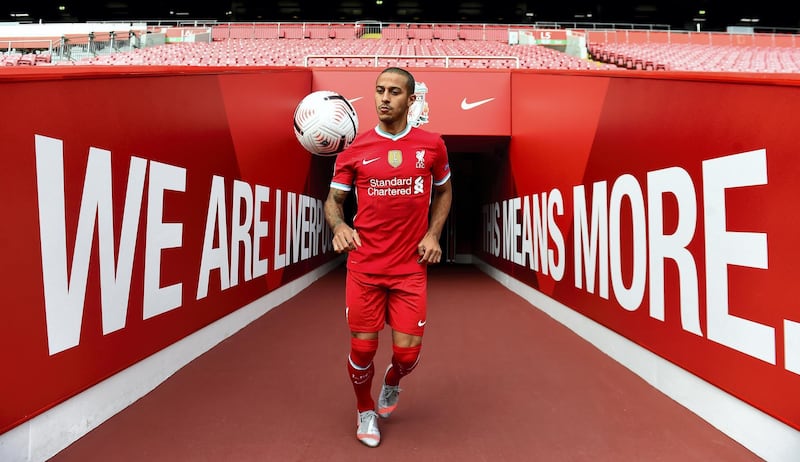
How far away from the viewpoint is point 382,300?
188 centimetres

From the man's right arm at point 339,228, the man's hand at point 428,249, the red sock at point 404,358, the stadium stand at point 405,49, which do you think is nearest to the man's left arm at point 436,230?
the man's hand at point 428,249

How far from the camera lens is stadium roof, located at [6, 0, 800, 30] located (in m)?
23.9

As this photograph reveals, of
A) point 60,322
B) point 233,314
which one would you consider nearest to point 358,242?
point 60,322

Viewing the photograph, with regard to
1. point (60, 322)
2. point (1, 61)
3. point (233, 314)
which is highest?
point (1, 61)

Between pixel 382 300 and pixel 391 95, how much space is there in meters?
0.85

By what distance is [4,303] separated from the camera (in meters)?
1.59

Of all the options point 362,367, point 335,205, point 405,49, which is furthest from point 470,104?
point 405,49

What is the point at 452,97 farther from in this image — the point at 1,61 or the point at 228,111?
the point at 1,61

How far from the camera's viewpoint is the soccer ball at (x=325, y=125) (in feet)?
10.8

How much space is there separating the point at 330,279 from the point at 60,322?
5549mm

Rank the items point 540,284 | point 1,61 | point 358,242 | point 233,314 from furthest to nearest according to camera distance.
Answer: point 1,61 → point 540,284 → point 233,314 → point 358,242

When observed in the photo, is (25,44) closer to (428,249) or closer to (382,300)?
(382,300)

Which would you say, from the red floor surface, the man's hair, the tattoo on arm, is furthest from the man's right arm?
the red floor surface

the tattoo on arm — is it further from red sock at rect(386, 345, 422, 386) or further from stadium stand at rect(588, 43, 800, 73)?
stadium stand at rect(588, 43, 800, 73)
